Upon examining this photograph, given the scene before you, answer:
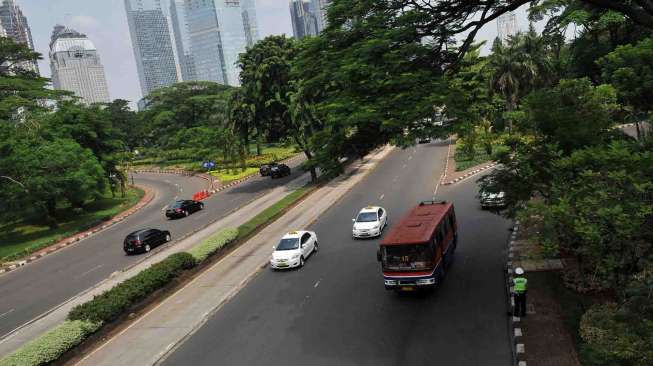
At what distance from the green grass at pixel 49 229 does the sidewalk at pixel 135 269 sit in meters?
13.8

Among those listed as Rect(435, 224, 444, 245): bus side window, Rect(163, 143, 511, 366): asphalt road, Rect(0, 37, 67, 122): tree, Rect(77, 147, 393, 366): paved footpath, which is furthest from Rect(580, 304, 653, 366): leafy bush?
Rect(0, 37, 67, 122): tree

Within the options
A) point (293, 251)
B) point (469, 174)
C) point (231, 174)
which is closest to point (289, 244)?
point (293, 251)

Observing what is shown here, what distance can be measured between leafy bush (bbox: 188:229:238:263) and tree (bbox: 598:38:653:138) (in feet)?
79.3

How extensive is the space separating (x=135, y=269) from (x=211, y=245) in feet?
15.9

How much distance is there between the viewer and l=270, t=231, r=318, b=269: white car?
82.3 feet

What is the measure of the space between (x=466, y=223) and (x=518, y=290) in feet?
44.7

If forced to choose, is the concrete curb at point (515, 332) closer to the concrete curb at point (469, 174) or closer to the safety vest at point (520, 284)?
the safety vest at point (520, 284)

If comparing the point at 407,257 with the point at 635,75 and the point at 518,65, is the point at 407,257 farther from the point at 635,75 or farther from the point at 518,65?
the point at 518,65

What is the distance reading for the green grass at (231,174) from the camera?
6406 cm

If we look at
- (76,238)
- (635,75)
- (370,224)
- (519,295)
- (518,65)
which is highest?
(518,65)

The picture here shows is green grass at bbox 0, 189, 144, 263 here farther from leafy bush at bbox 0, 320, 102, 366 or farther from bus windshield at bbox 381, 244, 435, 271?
bus windshield at bbox 381, 244, 435, 271

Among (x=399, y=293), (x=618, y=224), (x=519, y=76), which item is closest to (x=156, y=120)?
(x=519, y=76)

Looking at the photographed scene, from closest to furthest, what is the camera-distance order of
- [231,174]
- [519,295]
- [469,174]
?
1. [519,295]
2. [469,174]
3. [231,174]

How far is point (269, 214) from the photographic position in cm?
3781
